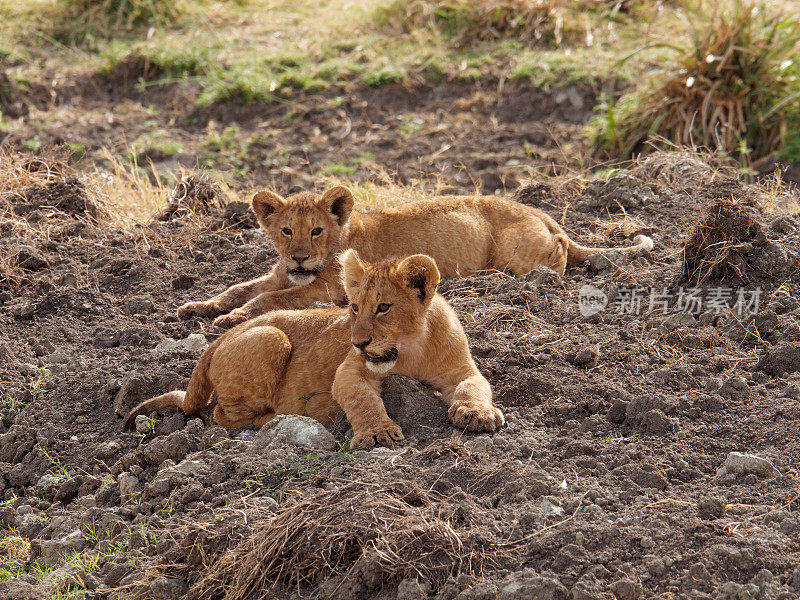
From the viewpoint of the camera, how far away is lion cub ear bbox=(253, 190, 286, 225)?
7.13m

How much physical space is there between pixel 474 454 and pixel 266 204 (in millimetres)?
3287

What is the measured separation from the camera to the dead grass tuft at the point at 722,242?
632 centimetres

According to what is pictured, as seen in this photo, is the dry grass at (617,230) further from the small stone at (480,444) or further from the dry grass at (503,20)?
the dry grass at (503,20)

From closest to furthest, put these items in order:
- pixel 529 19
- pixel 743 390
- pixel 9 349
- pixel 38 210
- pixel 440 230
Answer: pixel 743 390
pixel 9 349
pixel 440 230
pixel 38 210
pixel 529 19

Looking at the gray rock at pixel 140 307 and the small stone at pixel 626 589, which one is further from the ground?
the small stone at pixel 626 589

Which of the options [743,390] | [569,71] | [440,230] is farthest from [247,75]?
[743,390]

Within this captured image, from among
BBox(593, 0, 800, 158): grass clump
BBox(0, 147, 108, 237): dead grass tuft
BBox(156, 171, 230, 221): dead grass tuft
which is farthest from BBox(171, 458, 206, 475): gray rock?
BBox(593, 0, 800, 158): grass clump

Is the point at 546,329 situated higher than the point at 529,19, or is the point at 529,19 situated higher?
the point at 529,19

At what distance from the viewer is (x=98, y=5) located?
47.4ft

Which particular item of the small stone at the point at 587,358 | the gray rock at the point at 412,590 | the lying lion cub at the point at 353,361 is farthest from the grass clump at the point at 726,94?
the gray rock at the point at 412,590

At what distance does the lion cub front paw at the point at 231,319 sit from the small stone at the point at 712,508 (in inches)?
146

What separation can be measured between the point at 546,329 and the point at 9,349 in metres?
3.72

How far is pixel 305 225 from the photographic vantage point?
23.4 feet

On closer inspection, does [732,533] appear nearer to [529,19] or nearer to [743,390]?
[743,390]
